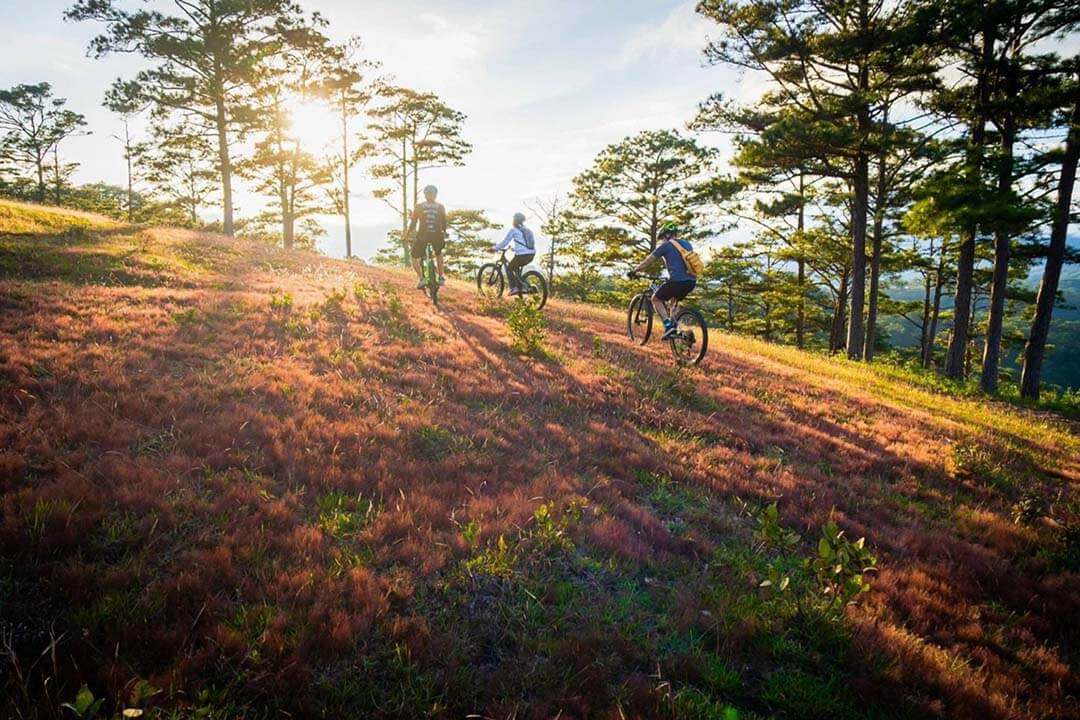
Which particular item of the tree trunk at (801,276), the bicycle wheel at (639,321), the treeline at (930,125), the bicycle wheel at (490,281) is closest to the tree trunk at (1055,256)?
the treeline at (930,125)

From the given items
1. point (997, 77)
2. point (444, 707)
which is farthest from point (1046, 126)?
point (444, 707)

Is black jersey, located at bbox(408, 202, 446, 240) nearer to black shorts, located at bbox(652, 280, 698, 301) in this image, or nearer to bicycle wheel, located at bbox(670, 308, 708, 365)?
black shorts, located at bbox(652, 280, 698, 301)

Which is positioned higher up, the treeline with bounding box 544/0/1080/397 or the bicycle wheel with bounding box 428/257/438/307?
the treeline with bounding box 544/0/1080/397

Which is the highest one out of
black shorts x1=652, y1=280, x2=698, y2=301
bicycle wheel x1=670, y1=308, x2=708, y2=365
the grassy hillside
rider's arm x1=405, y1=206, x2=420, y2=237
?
rider's arm x1=405, y1=206, x2=420, y2=237

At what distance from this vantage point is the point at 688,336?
38.5 ft

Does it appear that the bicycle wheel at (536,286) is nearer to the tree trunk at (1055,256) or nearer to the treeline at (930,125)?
the treeline at (930,125)

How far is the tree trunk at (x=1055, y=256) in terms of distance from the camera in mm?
16812

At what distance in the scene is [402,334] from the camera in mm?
10117

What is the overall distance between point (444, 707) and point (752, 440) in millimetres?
6273

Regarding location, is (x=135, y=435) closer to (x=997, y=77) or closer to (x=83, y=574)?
(x=83, y=574)

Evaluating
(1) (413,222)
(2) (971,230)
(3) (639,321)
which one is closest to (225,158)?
(1) (413,222)

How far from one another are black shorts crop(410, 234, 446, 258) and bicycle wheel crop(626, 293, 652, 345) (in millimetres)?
5822

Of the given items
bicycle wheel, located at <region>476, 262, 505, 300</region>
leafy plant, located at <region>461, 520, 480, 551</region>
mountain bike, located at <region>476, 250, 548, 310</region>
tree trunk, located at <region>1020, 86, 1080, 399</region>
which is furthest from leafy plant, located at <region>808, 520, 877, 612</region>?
tree trunk, located at <region>1020, 86, 1080, 399</region>

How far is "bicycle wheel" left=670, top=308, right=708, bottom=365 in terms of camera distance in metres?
11.7
